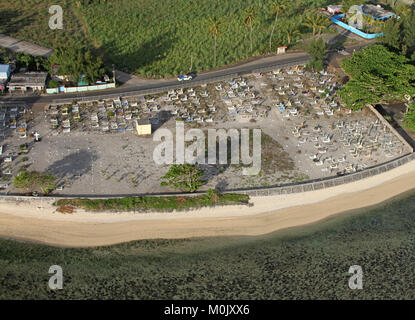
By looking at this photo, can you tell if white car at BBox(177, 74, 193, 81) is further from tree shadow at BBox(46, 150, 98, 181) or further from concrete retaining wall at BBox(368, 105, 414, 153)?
concrete retaining wall at BBox(368, 105, 414, 153)

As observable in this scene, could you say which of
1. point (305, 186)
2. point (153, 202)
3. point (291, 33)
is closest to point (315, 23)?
point (291, 33)

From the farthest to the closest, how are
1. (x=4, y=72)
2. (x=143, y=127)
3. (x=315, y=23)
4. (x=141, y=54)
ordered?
1. (x=315, y=23)
2. (x=141, y=54)
3. (x=4, y=72)
4. (x=143, y=127)

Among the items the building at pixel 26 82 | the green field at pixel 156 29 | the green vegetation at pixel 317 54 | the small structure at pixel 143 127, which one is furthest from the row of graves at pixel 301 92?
the building at pixel 26 82

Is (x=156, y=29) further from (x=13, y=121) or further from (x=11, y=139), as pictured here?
(x=11, y=139)

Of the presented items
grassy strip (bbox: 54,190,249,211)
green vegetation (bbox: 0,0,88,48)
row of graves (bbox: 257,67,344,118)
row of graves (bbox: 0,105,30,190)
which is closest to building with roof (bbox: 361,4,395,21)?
row of graves (bbox: 257,67,344,118)

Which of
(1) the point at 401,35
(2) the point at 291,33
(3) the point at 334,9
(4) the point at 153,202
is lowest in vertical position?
(4) the point at 153,202

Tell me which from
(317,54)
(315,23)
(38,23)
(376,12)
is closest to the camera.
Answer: (317,54)
